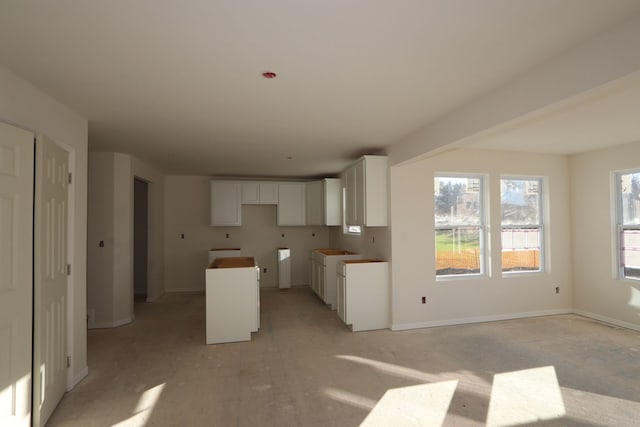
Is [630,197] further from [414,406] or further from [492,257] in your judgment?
[414,406]

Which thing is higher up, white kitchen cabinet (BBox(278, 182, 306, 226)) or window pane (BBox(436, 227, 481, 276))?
white kitchen cabinet (BBox(278, 182, 306, 226))

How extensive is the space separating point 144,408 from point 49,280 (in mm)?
1210

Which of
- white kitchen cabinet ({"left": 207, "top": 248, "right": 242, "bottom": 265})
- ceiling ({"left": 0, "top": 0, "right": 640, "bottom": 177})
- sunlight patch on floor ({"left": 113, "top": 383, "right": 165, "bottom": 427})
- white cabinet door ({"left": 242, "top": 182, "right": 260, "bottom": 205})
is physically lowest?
sunlight patch on floor ({"left": 113, "top": 383, "right": 165, "bottom": 427})

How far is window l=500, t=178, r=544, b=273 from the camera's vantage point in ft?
15.7

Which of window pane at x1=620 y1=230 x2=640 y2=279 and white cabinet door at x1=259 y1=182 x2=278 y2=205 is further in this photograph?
white cabinet door at x1=259 y1=182 x2=278 y2=205

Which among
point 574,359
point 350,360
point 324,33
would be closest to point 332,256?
point 350,360

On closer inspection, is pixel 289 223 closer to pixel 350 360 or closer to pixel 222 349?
pixel 222 349

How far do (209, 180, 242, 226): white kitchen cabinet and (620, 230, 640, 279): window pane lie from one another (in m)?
6.27

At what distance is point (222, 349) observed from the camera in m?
3.60

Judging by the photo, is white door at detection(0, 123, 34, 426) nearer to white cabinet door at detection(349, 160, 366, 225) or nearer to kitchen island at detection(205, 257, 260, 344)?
kitchen island at detection(205, 257, 260, 344)

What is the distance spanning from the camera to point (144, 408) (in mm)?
2439

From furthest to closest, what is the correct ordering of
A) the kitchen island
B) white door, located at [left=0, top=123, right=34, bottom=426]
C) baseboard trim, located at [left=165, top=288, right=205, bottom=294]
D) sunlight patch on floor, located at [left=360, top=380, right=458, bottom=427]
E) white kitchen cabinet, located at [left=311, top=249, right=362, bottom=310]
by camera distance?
baseboard trim, located at [left=165, top=288, right=205, bottom=294], white kitchen cabinet, located at [left=311, top=249, right=362, bottom=310], the kitchen island, sunlight patch on floor, located at [left=360, top=380, right=458, bottom=427], white door, located at [left=0, top=123, right=34, bottom=426]

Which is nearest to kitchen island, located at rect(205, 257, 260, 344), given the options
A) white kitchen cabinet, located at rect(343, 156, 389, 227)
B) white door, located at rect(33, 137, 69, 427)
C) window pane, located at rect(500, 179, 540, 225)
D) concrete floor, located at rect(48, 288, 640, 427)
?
concrete floor, located at rect(48, 288, 640, 427)

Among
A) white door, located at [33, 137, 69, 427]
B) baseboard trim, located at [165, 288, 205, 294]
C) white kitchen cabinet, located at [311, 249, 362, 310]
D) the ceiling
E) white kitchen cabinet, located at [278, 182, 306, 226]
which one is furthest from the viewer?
white kitchen cabinet, located at [278, 182, 306, 226]
